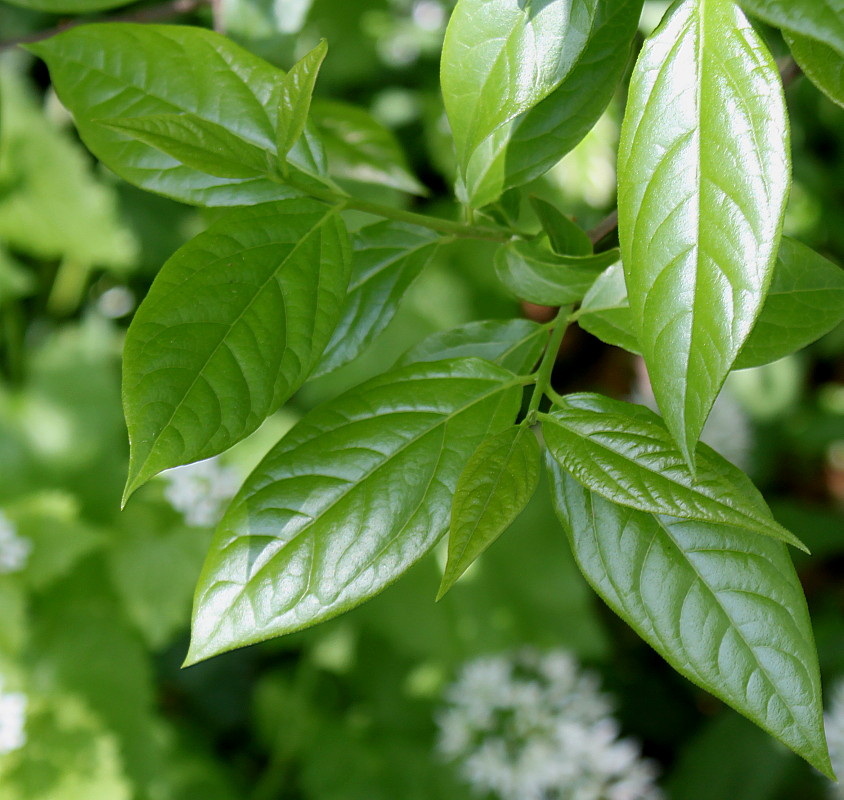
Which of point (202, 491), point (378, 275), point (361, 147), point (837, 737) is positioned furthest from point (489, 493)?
point (202, 491)

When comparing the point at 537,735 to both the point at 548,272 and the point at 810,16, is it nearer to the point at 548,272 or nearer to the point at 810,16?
the point at 548,272

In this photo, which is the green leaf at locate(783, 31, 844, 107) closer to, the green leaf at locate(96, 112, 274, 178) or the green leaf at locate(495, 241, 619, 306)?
the green leaf at locate(495, 241, 619, 306)

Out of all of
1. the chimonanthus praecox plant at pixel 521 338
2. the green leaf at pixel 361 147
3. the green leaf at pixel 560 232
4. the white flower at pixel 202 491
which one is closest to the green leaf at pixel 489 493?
the chimonanthus praecox plant at pixel 521 338

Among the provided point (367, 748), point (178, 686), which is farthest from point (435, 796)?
point (178, 686)

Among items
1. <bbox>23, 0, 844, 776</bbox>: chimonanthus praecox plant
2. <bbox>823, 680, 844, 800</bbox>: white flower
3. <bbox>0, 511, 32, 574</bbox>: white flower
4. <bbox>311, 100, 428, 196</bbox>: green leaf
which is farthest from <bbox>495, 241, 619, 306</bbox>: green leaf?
<bbox>0, 511, 32, 574</bbox>: white flower

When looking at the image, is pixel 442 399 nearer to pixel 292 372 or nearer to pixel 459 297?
pixel 292 372
